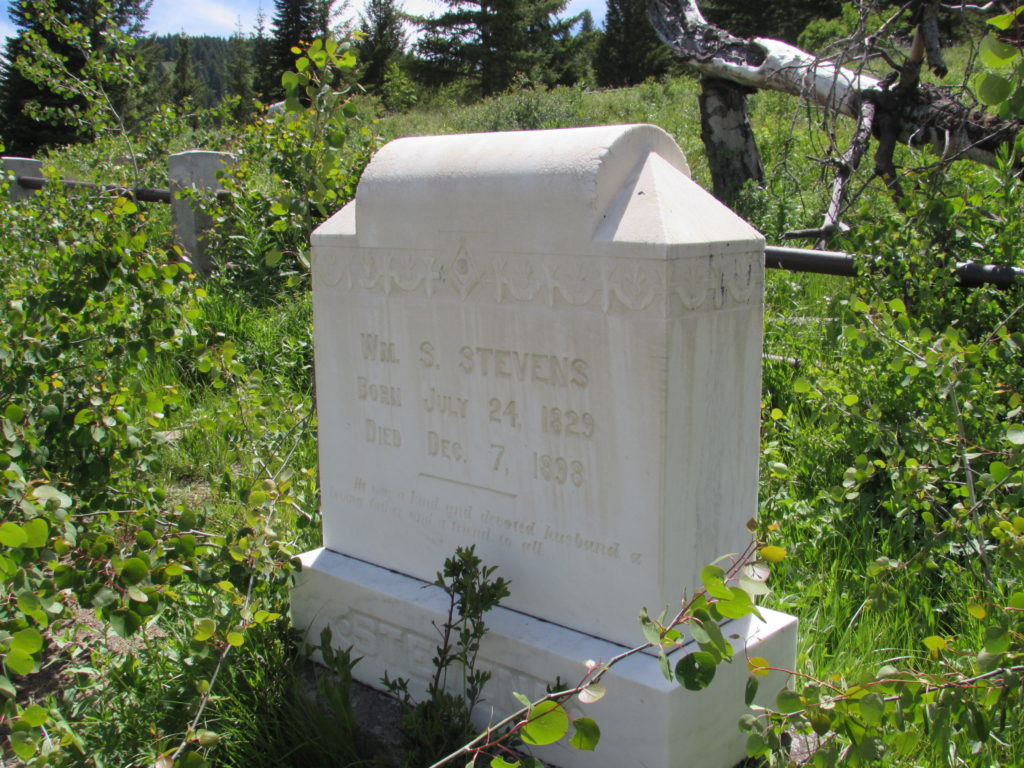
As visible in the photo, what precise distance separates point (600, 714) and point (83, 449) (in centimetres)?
178

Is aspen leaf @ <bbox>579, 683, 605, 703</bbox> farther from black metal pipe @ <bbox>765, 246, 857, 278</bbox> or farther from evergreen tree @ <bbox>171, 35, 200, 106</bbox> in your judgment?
evergreen tree @ <bbox>171, 35, 200, 106</bbox>

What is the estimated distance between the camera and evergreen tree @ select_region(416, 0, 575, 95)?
37.0m

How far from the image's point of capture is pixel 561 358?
200cm

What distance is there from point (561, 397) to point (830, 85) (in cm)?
443

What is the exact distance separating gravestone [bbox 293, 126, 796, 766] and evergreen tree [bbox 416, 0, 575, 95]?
36009 millimetres

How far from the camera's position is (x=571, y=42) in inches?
1583

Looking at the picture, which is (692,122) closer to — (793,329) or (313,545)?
(793,329)

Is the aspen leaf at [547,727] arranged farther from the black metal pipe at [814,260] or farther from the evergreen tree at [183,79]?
the evergreen tree at [183,79]

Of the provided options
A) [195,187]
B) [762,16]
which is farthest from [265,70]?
[195,187]

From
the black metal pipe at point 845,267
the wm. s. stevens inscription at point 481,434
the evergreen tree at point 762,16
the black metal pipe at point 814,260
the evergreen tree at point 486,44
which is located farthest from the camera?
the evergreen tree at point 486,44

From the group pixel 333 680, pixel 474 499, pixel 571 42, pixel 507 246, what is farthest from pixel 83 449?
pixel 571 42

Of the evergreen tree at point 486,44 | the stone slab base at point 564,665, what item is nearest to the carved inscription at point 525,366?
the stone slab base at point 564,665

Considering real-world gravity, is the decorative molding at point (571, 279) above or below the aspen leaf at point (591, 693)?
above

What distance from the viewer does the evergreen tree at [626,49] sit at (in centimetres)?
3953
